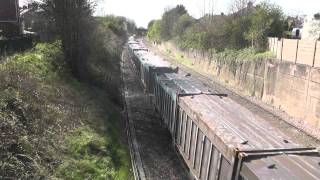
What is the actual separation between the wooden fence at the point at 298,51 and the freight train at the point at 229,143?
9523mm

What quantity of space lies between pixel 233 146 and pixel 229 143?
10.1 inches

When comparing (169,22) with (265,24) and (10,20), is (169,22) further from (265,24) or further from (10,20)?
(10,20)

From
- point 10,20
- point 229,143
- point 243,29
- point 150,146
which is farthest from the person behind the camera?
point 243,29

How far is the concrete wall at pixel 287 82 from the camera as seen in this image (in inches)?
806

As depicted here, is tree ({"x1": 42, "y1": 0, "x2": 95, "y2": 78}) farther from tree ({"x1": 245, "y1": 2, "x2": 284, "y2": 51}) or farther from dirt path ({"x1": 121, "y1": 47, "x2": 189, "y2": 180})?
tree ({"x1": 245, "y1": 2, "x2": 284, "y2": 51})

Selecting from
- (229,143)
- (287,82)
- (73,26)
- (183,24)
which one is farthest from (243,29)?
(183,24)

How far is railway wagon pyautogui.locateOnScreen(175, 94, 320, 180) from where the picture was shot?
7305 mm

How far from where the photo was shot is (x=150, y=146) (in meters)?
16.0

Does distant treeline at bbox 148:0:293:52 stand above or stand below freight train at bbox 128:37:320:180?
above

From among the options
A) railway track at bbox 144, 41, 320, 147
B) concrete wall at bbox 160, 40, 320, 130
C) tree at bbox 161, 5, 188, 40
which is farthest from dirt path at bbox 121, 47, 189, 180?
tree at bbox 161, 5, 188, 40

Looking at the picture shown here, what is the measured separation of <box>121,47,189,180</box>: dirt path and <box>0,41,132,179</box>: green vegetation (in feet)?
2.10

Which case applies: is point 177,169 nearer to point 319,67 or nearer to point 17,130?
point 17,130

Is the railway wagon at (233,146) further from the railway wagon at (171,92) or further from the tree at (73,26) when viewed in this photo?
the tree at (73,26)

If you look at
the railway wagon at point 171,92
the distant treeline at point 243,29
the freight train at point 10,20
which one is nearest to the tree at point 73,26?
the freight train at point 10,20
